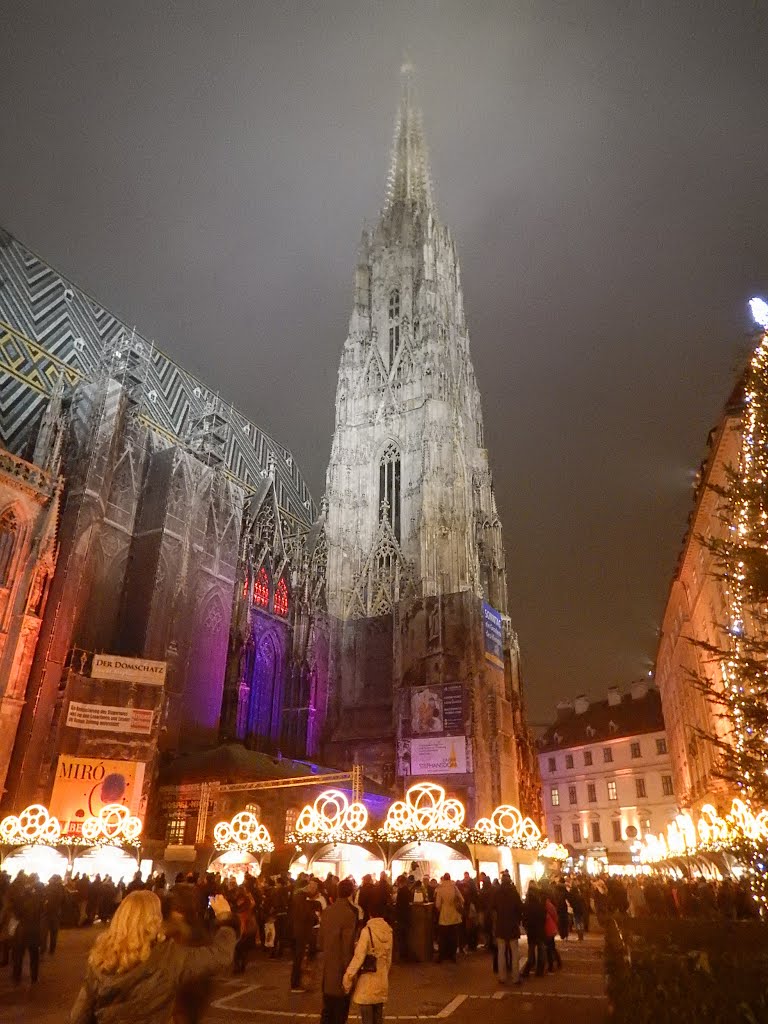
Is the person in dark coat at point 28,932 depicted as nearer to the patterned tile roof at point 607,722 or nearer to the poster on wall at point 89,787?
the poster on wall at point 89,787

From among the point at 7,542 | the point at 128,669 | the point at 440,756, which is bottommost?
the point at 440,756

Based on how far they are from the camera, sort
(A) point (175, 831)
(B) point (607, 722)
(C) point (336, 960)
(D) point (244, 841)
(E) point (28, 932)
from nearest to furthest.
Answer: (C) point (336, 960)
(E) point (28, 932)
(D) point (244, 841)
(A) point (175, 831)
(B) point (607, 722)

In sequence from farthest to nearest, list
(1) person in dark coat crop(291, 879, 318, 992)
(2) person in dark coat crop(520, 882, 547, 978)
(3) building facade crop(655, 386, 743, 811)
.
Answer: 1. (3) building facade crop(655, 386, 743, 811)
2. (2) person in dark coat crop(520, 882, 547, 978)
3. (1) person in dark coat crop(291, 879, 318, 992)

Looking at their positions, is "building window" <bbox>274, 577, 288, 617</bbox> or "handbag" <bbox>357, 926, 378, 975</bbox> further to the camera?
"building window" <bbox>274, 577, 288, 617</bbox>

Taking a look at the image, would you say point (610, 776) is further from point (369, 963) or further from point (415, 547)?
point (369, 963)

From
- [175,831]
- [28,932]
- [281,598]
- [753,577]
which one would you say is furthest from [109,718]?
[753,577]

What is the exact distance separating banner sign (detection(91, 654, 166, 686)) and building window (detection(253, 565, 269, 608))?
10876 mm

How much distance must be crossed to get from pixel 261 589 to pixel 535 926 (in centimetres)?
2940

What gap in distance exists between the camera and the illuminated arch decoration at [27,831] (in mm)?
19422

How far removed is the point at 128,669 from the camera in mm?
26734

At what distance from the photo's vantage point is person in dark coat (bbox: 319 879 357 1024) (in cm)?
616

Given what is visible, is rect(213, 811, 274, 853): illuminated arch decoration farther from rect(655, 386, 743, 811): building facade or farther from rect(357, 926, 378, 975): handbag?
rect(357, 926, 378, 975): handbag

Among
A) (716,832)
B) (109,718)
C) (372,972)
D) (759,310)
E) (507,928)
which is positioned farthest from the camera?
(109,718)

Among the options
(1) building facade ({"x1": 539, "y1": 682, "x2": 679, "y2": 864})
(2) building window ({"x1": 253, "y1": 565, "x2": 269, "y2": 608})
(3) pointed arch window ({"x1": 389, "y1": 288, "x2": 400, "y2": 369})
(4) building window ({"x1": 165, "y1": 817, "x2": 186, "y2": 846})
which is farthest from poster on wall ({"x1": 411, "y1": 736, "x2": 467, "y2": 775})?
(3) pointed arch window ({"x1": 389, "y1": 288, "x2": 400, "y2": 369})
